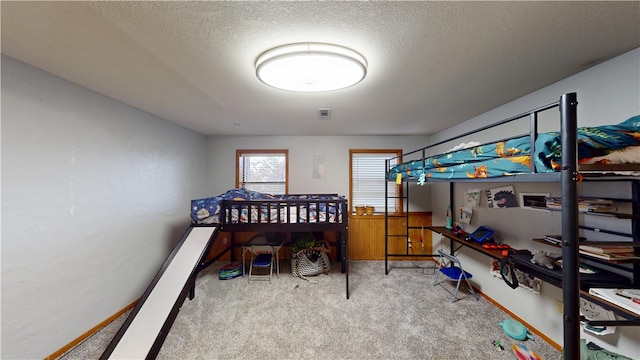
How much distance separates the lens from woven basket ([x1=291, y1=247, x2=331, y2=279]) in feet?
10.4

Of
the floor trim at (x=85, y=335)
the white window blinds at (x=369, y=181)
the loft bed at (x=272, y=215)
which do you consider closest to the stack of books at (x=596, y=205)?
the loft bed at (x=272, y=215)

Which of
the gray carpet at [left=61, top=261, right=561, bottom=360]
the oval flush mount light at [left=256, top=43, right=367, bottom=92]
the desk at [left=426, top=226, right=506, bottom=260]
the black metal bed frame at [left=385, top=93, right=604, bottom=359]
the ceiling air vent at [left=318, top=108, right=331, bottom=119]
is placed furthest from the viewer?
the ceiling air vent at [left=318, top=108, right=331, bottom=119]

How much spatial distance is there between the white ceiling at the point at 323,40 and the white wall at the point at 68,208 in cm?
27

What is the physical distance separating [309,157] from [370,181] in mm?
1249

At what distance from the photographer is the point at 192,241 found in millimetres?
2645

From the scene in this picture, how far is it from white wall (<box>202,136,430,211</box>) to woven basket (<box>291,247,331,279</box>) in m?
1.13

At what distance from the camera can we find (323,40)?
125 cm

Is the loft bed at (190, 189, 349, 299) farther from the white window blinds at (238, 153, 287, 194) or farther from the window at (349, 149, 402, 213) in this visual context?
the window at (349, 149, 402, 213)

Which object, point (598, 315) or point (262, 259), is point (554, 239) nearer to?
point (598, 315)

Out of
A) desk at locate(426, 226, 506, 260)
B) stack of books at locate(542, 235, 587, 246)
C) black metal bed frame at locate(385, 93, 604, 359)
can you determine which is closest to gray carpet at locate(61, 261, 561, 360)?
desk at locate(426, 226, 506, 260)

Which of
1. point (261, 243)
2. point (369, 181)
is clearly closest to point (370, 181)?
point (369, 181)

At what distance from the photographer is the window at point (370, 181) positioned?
13.0 ft

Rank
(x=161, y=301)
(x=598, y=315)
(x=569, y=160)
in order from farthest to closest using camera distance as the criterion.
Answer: (x=161, y=301), (x=598, y=315), (x=569, y=160)

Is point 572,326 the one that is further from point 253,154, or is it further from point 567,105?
point 253,154
